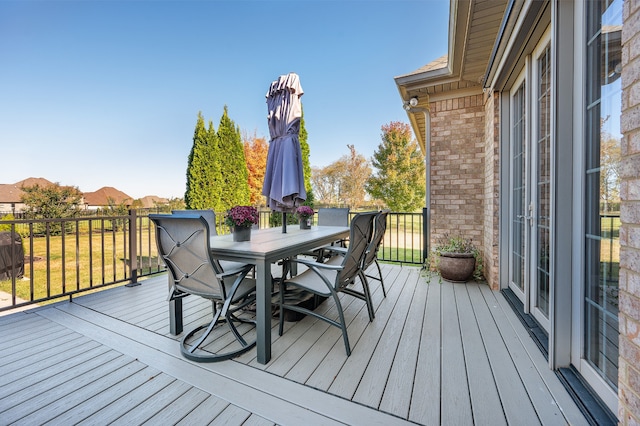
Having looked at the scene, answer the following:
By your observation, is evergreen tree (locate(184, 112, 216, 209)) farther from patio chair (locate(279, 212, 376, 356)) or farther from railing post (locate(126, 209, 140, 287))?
patio chair (locate(279, 212, 376, 356))

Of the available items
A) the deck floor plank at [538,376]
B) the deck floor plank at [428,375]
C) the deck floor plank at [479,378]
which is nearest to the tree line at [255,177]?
the deck floor plank at [428,375]

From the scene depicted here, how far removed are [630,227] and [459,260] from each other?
276 centimetres

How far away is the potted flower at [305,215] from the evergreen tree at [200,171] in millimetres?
5123

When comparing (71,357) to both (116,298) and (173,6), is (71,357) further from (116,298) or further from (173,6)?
(173,6)

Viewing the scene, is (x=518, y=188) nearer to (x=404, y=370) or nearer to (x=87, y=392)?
(x=404, y=370)

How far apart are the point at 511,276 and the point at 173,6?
32.1ft

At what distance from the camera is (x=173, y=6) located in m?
7.20

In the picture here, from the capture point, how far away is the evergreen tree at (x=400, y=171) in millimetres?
14109

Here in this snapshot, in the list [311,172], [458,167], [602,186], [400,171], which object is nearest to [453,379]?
[602,186]

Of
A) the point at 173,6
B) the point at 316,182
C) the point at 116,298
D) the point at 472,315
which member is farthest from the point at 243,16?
the point at 316,182

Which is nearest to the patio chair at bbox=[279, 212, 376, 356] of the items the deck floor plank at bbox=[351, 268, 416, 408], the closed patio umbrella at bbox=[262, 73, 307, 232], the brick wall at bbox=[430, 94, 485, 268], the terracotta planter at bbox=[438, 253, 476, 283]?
the deck floor plank at bbox=[351, 268, 416, 408]

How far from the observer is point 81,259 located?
7.56 metres

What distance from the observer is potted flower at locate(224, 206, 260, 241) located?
230cm

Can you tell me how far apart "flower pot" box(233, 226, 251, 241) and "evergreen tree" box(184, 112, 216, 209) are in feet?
18.8
